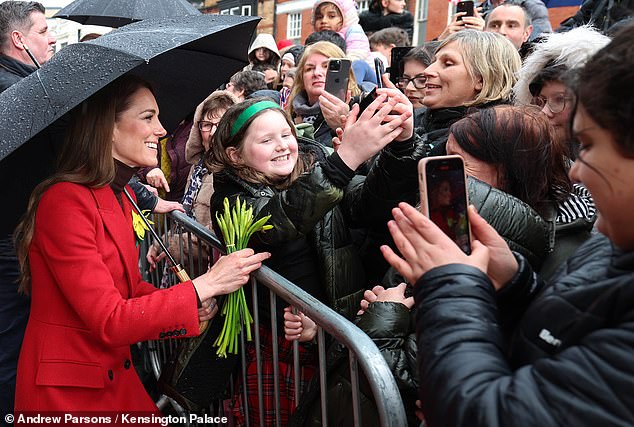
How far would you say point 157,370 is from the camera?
14.2 ft

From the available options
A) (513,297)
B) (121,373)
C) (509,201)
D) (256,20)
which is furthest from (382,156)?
(121,373)

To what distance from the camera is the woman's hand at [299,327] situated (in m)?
2.33

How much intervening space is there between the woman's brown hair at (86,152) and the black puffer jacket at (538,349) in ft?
5.04

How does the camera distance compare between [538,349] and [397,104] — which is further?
[397,104]

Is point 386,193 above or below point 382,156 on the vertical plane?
below

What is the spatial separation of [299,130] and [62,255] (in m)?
1.78

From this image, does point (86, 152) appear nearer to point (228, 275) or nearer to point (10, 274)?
point (228, 275)

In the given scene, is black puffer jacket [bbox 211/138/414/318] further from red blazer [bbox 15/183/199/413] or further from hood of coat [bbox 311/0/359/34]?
hood of coat [bbox 311/0/359/34]

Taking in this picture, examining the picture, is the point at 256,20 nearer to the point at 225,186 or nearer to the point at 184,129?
the point at 225,186

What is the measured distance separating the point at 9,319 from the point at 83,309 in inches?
45.5

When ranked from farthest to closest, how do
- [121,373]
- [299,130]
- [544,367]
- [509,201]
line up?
1. [299,130]
2. [121,373]
3. [509,201]
4. [544,367]

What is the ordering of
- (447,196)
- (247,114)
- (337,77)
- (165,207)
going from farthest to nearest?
(165,207) → (337,77) → (247,114) → (447,196)

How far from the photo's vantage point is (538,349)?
1.17 metres

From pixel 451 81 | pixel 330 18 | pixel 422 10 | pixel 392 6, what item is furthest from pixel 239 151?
pixel 422 10
